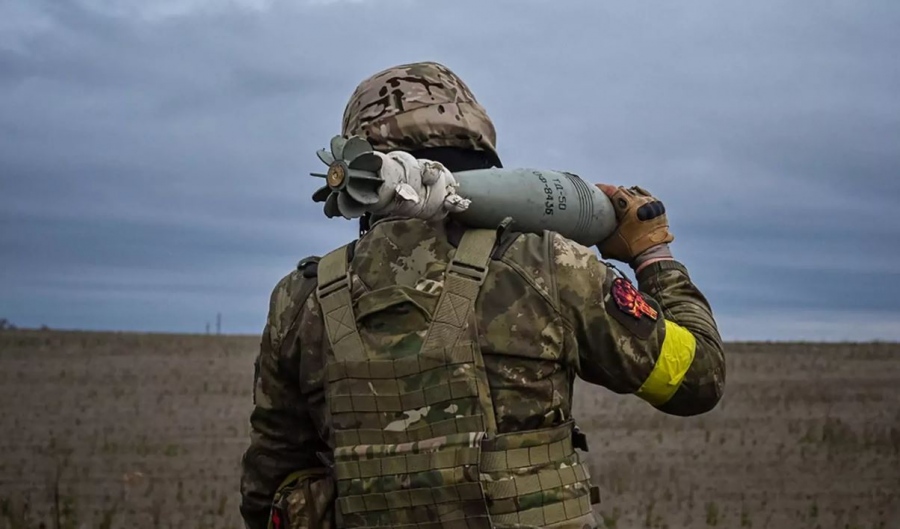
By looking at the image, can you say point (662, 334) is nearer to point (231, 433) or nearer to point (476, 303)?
point (476, 303)

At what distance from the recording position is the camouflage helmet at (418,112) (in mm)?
3426

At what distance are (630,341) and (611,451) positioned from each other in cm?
957

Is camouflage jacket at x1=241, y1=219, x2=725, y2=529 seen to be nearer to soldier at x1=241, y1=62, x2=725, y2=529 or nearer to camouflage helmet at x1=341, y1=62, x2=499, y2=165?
soldier at x1=241, y1=62, x2=725, y2=529

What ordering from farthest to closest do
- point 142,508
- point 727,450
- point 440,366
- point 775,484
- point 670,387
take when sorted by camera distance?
point 727,450, point 775,484, point 142,508, point 670,387, point 440,366

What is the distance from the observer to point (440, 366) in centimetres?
301

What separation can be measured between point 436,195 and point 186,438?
11.1 meters

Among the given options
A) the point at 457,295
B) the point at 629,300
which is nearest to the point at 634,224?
the point at 629,300

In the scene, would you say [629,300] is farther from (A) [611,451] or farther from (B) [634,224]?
(A) [611,451]

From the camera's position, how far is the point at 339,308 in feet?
10.5

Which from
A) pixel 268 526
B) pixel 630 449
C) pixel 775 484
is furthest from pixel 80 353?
pixel 268 526

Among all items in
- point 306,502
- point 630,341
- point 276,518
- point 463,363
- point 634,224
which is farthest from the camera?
point 634,224

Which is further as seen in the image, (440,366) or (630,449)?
(630,449)

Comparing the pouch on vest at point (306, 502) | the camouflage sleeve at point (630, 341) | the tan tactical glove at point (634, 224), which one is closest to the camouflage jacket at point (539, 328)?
the camouflage sleeve at point (630, 341)

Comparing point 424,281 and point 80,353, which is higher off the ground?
point 80,353
